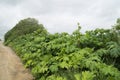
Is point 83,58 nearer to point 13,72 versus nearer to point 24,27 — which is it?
point 13,72

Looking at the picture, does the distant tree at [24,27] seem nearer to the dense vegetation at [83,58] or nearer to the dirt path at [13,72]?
the dirt path at [13,72]

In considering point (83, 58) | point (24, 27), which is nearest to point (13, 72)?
point (83, 58)

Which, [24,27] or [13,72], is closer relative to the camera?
[13,72]

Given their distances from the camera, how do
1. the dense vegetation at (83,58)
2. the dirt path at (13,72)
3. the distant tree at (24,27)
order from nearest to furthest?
the dense vegetation at (83,58), the dirt path at (13,72), the distant tree at (24,27)

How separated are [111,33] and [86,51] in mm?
1320

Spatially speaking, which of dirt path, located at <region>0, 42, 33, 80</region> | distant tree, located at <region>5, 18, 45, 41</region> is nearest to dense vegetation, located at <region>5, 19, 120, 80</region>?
dirt path, located at <region>0, 42, 33, 80</region>

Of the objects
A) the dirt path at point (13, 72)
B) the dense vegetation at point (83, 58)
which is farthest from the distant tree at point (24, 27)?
the dense vegetation at point (83, 58)

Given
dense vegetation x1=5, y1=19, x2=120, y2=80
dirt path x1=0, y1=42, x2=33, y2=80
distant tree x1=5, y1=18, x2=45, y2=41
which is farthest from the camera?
distant tree x1=5, y1=18, x2=45, y2=41

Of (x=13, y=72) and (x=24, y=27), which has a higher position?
(x=24, y=27)

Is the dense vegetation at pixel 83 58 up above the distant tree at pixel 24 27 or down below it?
below

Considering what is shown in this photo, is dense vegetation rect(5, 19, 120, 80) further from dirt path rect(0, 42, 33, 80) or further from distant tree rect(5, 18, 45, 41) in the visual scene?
distant tree rect(5, 18, 45, 41)

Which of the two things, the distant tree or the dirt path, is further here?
the distant tree

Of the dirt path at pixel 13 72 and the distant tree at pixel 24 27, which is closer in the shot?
the dirt path at pixel 13 72

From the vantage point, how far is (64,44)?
386 inches
